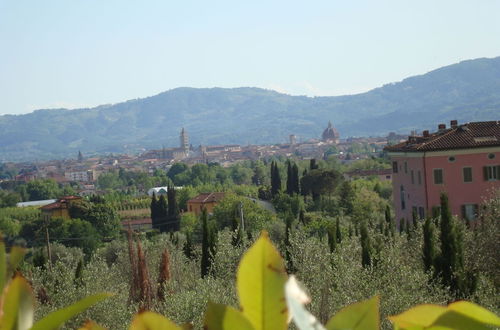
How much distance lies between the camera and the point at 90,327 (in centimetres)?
106

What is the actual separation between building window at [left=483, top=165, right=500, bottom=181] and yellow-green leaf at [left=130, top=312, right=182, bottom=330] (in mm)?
28860

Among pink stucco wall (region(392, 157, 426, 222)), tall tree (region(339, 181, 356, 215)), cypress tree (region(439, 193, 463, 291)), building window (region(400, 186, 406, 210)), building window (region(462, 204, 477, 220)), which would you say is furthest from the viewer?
tall tree (region(339, 181, 356, 215))

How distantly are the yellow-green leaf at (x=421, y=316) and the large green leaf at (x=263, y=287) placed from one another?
163 mm

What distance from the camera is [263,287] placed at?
101 centimetres

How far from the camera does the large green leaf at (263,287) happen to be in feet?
3.27

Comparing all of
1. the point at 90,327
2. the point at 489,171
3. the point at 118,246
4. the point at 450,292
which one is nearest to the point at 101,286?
the point at 450,292

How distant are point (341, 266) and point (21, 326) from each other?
40.2 ft

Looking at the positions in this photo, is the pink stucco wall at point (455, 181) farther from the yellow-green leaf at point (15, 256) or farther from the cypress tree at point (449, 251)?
the yellow-green leaf at point (15, 256)

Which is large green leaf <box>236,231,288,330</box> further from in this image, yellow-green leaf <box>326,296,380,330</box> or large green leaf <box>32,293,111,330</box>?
large green leaf <box>32,293,111,330</box>

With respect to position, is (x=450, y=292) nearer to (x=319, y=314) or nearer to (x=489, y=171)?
(x=319, y=314)

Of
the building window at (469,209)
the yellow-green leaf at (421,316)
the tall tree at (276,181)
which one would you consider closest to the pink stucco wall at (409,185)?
the building window at (469,209)

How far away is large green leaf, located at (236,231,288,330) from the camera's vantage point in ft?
3.27

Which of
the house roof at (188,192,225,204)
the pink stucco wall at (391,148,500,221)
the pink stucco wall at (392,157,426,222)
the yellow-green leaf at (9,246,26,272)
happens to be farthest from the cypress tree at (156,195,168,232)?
the yellow-green leaf at (9,246,26,272)

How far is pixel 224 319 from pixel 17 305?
0.25 m
